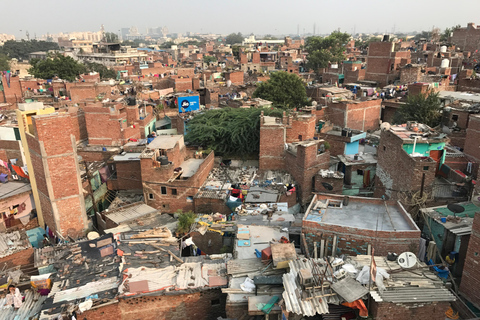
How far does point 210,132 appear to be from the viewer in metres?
22.8

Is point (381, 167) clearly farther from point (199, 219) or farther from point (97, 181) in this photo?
point (97, 181)

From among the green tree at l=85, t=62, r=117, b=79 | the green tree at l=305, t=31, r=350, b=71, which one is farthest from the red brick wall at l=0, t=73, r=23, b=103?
the green tree at l=305, t=31, r=350, b=71

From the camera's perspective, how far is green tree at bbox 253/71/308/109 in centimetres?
3200

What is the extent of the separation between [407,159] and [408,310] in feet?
24.2

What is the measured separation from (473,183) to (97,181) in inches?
713

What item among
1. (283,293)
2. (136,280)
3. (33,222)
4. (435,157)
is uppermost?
(435,157)

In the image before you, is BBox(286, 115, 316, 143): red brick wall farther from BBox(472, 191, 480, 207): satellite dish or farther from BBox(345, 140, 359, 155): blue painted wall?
BBox(472, 191, 480, 207): satellite dish

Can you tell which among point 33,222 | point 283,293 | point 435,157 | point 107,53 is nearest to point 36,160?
point 33,222

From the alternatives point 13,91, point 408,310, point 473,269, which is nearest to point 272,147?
point 473,269

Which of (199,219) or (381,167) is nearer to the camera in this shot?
(199,219)

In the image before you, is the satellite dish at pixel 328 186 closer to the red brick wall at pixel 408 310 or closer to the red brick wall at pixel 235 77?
the red brick wall at pixel 408 310

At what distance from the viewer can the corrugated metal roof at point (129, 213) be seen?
613 inches

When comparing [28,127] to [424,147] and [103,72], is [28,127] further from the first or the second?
[103,72]

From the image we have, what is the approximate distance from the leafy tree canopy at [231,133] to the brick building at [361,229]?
10024 millimetres
